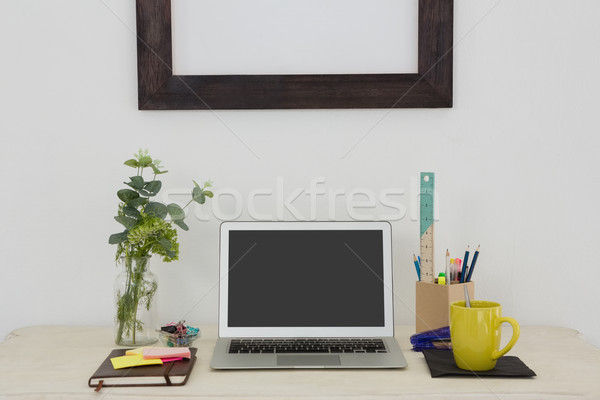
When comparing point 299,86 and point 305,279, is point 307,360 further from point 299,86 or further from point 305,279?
point 299,86

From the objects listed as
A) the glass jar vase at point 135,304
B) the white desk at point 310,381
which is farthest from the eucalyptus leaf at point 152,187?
the white desk at point 310,381

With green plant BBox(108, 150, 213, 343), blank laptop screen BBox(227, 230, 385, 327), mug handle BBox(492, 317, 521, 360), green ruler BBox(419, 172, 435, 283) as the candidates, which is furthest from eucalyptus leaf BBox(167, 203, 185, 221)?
mug handle BBox(492, 317, 521, 360)

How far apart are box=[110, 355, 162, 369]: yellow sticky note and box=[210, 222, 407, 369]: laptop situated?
13 cm

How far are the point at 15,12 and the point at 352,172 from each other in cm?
83

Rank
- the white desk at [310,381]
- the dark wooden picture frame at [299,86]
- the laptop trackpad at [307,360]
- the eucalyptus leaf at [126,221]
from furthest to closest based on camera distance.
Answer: the dark wooden picture frame at [299,86], the eucalyptus leaf at [126,221], the laptop trackpad at [307,360], the white desk at [310,381]

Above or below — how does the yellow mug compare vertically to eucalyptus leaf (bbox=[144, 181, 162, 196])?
below

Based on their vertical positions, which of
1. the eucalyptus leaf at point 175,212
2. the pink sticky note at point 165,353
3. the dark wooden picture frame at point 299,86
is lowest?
the pink sticky note at point 165,353

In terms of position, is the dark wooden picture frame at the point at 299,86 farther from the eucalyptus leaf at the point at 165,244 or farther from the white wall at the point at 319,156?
the eucalyptus leaf at the point at 165,244

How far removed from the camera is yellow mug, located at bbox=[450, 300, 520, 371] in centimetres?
90

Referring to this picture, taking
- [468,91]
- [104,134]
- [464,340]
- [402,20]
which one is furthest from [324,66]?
[464,340]

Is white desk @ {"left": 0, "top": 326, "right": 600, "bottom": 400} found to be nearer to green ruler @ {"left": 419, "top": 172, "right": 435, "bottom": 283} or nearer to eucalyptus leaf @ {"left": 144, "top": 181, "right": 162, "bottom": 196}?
A: green ruler @ {"left": 419, "top": 172, "right": 435, "bottom": 283}

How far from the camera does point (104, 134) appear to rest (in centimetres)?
126

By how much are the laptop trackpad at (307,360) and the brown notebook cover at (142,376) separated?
158mm

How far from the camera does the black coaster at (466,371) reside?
0.89m
